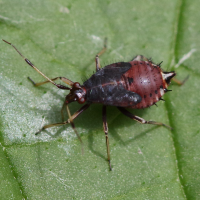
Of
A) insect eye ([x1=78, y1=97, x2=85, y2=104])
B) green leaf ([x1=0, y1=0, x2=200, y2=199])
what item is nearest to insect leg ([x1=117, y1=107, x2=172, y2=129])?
green leaf ([x1=0, y1=0, x2=200, y2=199])

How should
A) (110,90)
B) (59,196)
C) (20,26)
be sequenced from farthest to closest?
(20,26)
(110,90)
(59,196)

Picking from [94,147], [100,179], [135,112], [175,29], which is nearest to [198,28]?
[175,29]

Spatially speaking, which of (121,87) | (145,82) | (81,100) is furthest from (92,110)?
(145,82)

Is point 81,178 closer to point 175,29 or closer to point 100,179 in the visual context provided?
point 100,179

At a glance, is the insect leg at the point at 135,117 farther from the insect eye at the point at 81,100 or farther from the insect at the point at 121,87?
the insect eye at the point at 81,100

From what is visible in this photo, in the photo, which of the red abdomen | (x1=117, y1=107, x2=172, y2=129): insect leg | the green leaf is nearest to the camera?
the green leaf

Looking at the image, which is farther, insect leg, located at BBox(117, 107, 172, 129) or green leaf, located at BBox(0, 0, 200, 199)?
insect leg, located at BBox(117, 107, 172, 129)

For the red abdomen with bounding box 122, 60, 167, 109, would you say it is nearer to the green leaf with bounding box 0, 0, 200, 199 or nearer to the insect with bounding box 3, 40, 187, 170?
the insect with bounding box 3, 40, 187, 170
